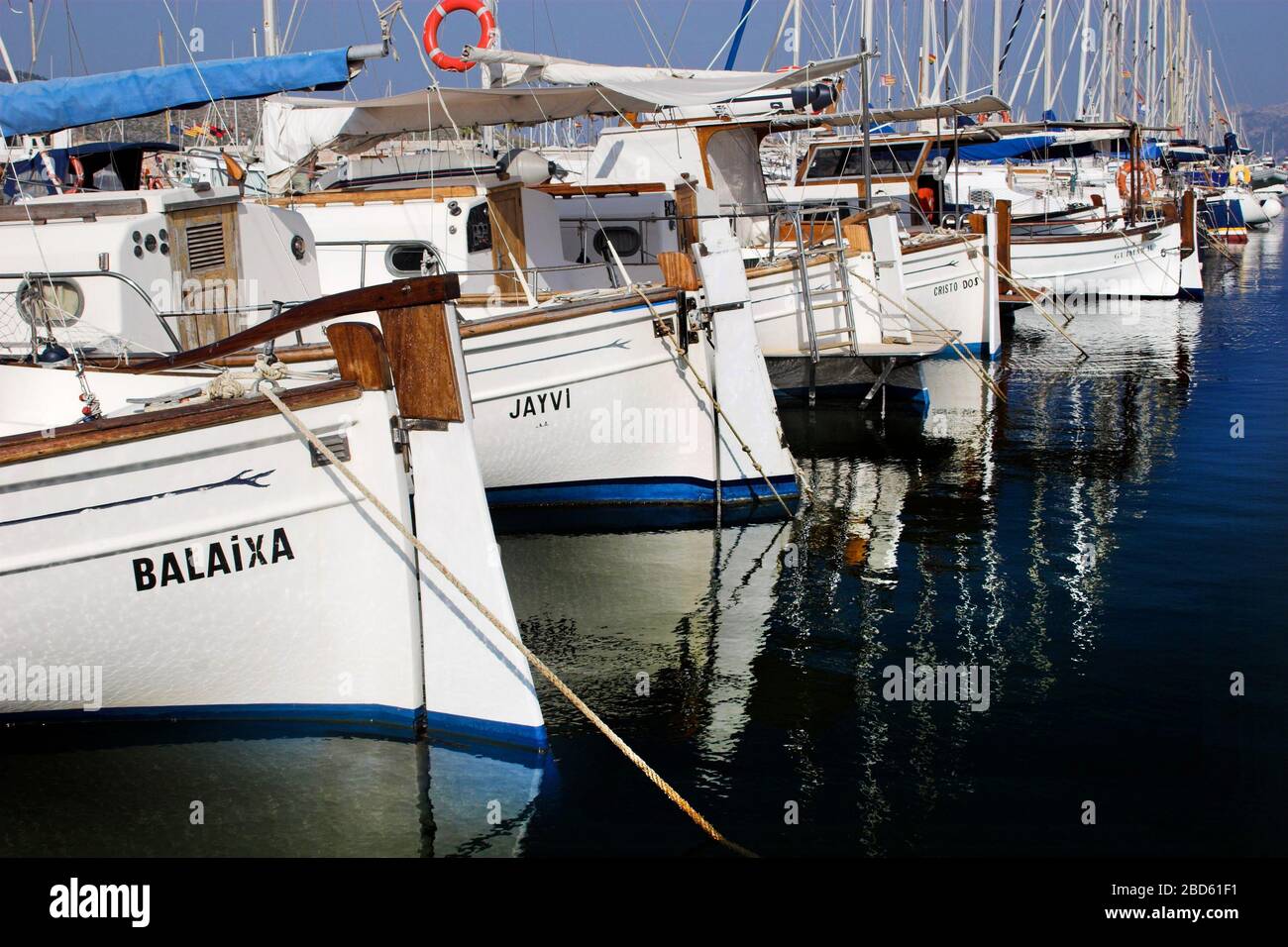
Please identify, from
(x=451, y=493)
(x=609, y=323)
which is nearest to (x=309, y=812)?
(x=451, y=493)

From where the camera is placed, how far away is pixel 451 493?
6512 mm

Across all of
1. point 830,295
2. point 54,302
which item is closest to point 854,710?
point 54,302

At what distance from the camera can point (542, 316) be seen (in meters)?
10.8

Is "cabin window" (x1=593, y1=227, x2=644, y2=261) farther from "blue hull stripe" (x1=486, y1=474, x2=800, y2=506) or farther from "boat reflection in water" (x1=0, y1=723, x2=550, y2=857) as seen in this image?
"boat reflection in water" (x1=0, y1=723, x2=550, y2=857)

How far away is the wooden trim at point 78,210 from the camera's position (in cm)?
1027

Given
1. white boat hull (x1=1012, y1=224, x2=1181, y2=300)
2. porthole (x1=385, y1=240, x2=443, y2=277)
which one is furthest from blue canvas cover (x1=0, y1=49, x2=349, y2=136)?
white boat hull (x1=1012, y1=224, x2=1181, y2=300)

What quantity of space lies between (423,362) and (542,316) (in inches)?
180

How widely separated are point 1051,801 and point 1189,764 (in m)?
0.98

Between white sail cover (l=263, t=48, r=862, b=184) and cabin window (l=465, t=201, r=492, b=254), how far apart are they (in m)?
1.36

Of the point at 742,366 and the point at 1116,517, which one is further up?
the point at 742,366

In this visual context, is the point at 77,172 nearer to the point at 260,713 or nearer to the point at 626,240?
the point at 626,240

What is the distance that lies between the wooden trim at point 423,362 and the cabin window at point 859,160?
1956 centimetres
